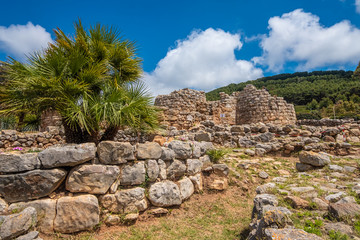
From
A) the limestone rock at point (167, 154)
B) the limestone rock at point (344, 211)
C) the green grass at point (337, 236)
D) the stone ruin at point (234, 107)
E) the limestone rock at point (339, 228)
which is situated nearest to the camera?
the green grass at point (337, 236)

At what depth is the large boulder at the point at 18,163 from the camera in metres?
3.08

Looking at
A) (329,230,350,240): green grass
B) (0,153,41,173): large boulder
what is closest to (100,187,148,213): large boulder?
(0,153,41,173): large boulder

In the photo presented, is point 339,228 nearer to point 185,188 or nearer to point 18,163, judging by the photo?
point 185,188

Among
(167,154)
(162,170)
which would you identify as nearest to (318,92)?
(167,154)

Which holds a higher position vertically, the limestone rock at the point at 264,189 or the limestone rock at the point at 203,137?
the limestone rock at the point at 203,137

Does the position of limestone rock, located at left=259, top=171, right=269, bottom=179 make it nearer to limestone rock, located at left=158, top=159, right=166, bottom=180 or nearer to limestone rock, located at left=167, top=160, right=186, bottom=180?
limestone rock, located at left=167, top=160, right=186, bottom=180

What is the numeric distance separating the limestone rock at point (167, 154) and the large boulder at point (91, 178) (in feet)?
3.90

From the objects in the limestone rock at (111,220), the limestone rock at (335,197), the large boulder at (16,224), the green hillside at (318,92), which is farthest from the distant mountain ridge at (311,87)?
the large boulder at (16,224)

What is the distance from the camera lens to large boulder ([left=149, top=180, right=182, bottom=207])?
4254mm

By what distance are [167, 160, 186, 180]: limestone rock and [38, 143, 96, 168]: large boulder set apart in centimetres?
185

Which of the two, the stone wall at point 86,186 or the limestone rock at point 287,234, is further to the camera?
the stone wall at point 86,186

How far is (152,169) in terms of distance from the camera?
4.35m

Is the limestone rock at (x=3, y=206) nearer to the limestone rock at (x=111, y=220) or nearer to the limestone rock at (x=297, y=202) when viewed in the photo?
the limestone rock at (x=111, y=220)

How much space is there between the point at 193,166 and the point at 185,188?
2.13ft
